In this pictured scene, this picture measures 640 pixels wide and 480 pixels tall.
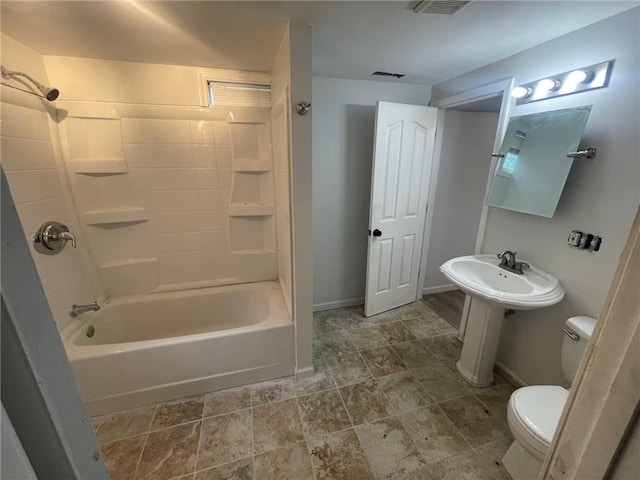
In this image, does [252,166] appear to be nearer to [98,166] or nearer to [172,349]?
[98,166]

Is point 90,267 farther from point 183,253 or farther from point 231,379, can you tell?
point 231,379

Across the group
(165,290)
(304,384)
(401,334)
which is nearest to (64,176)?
(165,290)

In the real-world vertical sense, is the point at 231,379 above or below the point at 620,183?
below

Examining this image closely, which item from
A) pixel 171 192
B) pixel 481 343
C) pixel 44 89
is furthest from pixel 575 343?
pixel 44 89

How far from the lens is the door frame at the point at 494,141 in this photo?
69.0 inches

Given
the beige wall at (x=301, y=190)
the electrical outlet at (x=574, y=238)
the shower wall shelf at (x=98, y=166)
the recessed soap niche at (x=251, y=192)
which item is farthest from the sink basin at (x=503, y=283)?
the shower wall shelf at (x=98, y=166)

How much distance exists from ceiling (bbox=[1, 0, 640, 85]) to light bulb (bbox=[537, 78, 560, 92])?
223 mm

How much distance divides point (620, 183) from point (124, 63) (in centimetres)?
294

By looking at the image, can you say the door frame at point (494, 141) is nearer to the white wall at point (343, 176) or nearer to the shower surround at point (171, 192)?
the white wall at point (343, 176)

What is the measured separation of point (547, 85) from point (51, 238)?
307 cm

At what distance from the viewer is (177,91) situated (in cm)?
186

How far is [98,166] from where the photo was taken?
1821 millimetres

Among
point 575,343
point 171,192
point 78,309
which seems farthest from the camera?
point 171,192

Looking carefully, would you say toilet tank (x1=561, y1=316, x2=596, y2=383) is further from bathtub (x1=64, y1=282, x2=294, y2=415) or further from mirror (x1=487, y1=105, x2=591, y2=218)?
bathtub (x1=64, y1=282, x2=294, y2=415)
